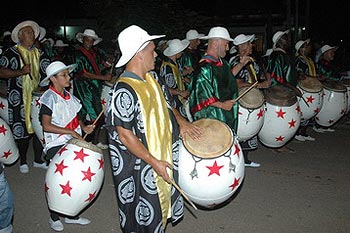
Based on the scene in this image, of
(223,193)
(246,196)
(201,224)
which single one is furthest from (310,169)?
(223,193)

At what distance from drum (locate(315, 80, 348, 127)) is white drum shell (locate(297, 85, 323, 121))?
38cm

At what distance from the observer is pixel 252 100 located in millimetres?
5254

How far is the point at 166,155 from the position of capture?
2.96m

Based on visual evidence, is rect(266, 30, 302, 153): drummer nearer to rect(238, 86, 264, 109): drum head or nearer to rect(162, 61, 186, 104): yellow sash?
rect(238, 86, 264, 109): drum head

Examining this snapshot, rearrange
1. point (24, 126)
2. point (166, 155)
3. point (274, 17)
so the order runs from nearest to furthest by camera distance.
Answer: point (166, 155) < point (24, 126) < point (274, 17)

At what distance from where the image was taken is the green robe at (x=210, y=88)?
4.27 metres

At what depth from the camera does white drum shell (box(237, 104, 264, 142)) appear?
522cm

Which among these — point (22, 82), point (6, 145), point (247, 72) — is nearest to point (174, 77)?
point (247, 72)

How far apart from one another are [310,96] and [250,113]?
1.77 metres

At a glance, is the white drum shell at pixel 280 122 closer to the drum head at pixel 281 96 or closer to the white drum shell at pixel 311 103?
the drum head at pixel 281 96

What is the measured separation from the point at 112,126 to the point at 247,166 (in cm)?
364

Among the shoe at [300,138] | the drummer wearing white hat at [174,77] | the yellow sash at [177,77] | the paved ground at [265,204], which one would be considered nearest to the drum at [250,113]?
the paved ground at [265,204]

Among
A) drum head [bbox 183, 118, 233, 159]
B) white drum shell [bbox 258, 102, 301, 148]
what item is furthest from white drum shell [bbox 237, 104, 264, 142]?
drum head [bbox 183, 118, 233, 159]

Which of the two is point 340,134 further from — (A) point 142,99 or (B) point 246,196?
(A) point 142,99
